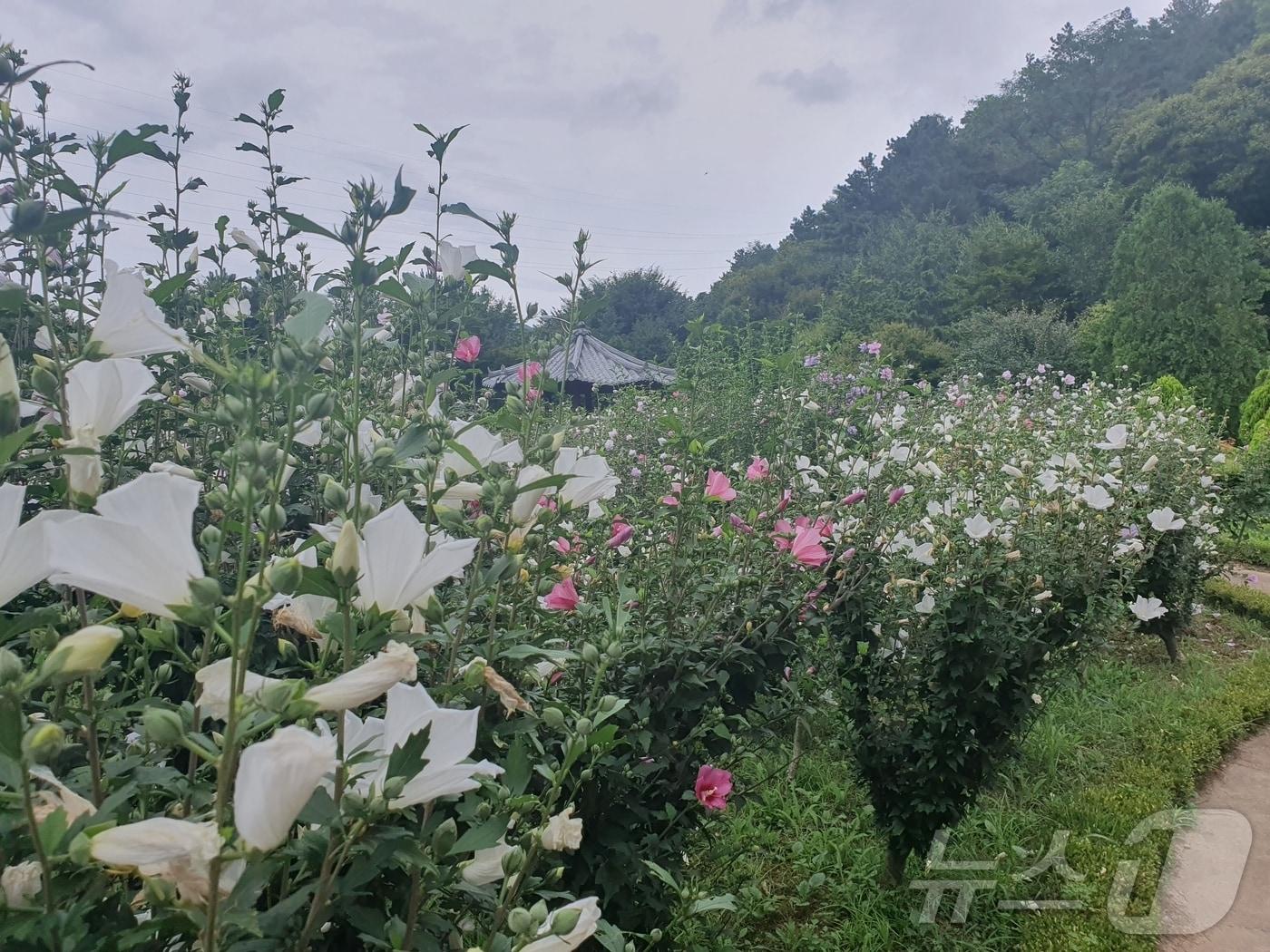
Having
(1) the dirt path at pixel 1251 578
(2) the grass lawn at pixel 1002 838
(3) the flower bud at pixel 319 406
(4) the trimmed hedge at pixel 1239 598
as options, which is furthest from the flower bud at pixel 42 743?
(1) the dirt path at pixel 1251 578

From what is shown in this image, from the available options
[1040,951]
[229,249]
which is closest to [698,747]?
[1040,951]

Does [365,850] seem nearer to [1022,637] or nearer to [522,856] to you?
[522,856]

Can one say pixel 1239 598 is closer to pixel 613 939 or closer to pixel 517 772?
pixel 613 939

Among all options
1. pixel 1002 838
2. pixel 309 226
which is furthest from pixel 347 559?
pixel 1002 838

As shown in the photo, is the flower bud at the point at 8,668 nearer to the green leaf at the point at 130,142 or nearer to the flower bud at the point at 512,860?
the flower bud at the point at 512,860

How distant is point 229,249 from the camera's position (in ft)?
6.64

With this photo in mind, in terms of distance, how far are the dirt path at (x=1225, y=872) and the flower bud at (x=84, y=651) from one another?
9.90ft

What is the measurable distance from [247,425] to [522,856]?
0.41m

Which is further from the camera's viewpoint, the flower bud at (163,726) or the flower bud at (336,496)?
the flower bud at (336,496)

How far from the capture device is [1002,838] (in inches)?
112

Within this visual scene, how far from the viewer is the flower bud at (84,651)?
17.2 inches

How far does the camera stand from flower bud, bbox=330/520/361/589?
0.54 m

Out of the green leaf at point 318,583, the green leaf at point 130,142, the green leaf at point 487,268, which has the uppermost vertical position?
the green leaf at point 130,142

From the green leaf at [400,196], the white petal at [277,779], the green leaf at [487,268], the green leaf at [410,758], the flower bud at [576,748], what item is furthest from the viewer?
the green leaf at [487,268]
